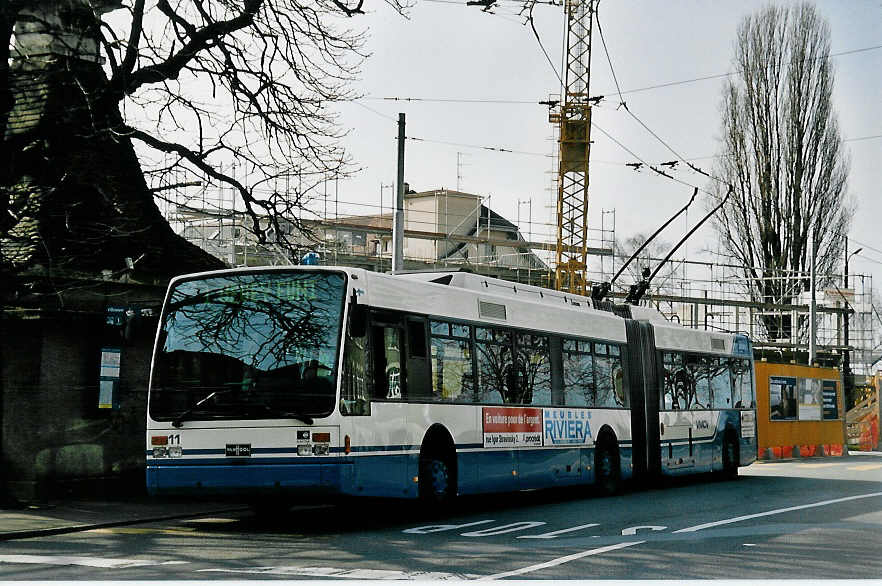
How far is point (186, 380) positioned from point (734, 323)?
44632 mm

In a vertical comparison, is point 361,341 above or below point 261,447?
above

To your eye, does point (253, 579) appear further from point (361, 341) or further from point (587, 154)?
point (587, 154)

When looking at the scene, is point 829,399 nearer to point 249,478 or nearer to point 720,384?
point 720,384

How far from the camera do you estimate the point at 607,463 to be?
19.7 m

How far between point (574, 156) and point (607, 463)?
32.5m

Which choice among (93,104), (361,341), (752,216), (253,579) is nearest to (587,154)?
(752,216)

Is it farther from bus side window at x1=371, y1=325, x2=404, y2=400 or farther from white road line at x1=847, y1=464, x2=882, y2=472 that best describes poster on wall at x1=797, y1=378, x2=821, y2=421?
bus side window at x1=371, y1=325, x2=404, y2=400

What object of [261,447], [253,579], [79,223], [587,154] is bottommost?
[253,579]

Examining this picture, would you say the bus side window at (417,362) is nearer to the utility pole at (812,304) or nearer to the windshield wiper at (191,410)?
the windshield wiper at (191,410)

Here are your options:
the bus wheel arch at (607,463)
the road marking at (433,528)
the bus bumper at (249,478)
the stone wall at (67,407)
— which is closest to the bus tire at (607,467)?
the bus wheel arch at (607,463)

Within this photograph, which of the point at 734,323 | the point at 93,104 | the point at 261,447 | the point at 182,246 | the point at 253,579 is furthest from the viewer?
the point at 734,323

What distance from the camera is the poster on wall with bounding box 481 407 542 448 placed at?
16.2m

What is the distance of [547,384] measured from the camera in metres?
18.0

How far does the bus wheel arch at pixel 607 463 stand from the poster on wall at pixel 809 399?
1916 centimetres
